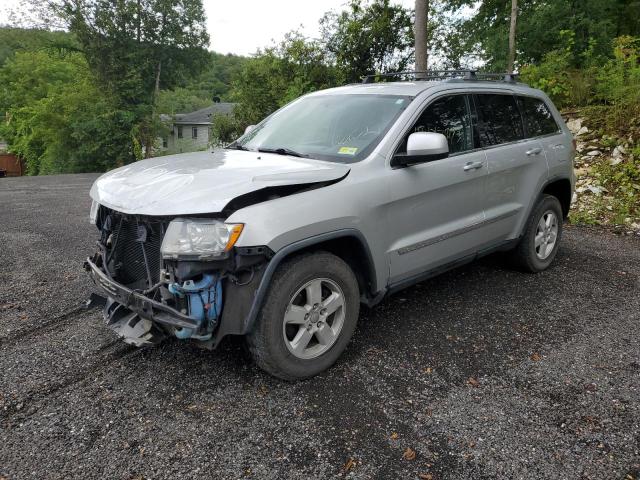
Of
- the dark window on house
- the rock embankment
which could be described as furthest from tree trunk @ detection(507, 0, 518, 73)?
the dark window on house

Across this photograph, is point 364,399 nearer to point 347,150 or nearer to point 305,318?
point 305,318

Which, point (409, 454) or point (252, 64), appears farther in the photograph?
point (252, 64)

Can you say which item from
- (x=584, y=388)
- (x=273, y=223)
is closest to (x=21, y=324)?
(x=273, y=223)

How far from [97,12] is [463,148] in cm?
3892

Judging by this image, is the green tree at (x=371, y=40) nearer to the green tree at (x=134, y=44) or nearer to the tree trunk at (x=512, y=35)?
the tree trunk at (x=512, y=35)

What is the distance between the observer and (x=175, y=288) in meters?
2.61

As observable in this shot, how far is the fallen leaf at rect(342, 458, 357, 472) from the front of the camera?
7.64 feet

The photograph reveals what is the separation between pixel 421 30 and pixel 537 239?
7.53m

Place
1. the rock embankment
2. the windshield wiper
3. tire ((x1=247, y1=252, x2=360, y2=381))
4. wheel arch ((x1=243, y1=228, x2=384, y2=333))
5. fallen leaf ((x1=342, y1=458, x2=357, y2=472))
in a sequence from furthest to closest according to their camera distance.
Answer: the rock embankment
the windshield wiper
tire ((x1=247, y1=252, x2=360, y2=381))
wheel arch ((x1=243, y1=228, x2=384, y2=333))
fallen leaf ((x1=342, y1=458, x2=357, y2=472))

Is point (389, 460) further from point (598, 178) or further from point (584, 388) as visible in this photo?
point (598, 178)

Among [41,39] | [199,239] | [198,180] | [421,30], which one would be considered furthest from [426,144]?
[41,39]

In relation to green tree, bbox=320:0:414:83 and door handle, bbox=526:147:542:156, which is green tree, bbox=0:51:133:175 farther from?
door handle, bbox=526:147:542:156

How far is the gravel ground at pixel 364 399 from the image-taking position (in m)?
2.37

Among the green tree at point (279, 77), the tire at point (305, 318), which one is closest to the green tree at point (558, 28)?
the green tree at point (279, 77)
